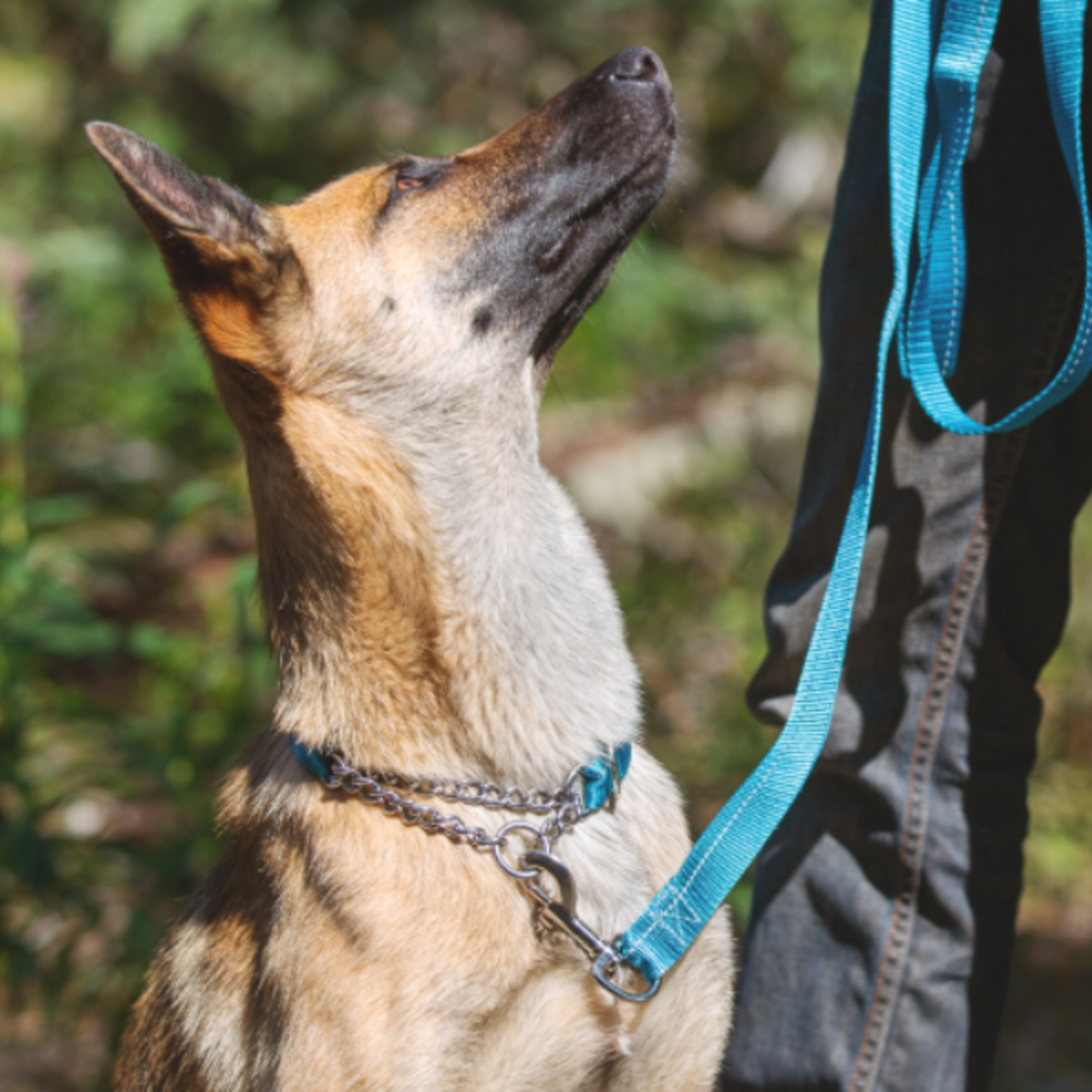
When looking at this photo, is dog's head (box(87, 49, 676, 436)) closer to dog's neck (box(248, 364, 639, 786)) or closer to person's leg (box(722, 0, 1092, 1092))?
dog's neck (box(248, 364, 639, 786))

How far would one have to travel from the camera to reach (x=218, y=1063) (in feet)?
6.25

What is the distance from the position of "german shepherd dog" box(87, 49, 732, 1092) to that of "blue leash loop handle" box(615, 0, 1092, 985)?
0.22 m

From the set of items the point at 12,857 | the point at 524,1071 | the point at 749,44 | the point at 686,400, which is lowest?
the point at 12,857

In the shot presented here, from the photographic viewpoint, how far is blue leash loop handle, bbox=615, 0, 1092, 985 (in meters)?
1.70

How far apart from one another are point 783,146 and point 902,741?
22.6 feet

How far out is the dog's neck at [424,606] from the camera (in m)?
1.93

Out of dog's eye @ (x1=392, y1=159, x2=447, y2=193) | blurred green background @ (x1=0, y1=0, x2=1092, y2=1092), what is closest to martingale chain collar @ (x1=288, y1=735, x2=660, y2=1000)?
blurred green background @ (x1=0, y1=0, x2=1092, y2=1092)

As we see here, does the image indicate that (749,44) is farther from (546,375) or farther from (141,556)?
(546,375)

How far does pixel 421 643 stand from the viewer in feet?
6.36

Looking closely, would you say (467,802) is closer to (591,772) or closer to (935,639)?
(591,772)

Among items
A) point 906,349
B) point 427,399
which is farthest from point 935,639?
point 427,399

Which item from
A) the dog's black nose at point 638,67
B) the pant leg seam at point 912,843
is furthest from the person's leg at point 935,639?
the dog's black nose at point 638,67

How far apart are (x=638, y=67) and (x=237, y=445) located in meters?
3.23

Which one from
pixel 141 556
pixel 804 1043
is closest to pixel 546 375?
pixel 804 1043
